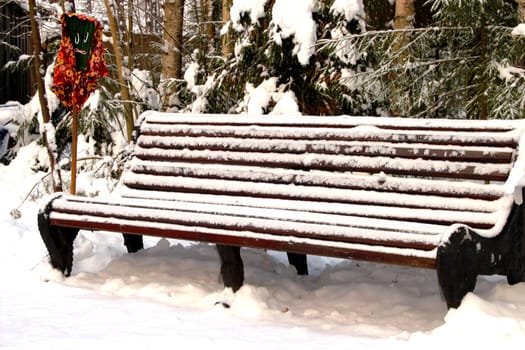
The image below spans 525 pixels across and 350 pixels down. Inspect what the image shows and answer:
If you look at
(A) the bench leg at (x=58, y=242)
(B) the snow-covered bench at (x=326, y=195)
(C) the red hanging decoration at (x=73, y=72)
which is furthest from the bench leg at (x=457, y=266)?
(C) the red hanging decoration at (x=73, y=72)

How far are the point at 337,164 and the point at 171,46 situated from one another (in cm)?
574

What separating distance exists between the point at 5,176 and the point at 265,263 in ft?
20.2

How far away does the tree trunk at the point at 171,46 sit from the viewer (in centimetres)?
962

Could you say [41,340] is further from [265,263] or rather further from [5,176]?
[5,176]

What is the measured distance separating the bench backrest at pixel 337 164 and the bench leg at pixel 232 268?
0.49 m

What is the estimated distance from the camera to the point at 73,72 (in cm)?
576

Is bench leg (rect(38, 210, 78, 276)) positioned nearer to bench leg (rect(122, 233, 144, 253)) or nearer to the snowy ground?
the snowy ground

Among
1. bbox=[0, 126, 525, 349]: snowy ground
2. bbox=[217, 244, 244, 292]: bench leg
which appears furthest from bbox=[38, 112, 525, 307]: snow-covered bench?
bbox=[0, 126, 525, 349]: snowy ground

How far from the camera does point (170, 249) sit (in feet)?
17.7

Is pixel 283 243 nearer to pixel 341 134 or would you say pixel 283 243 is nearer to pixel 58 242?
pixel 341 134

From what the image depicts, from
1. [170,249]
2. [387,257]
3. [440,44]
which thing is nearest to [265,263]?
[170,249]

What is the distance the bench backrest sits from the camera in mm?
3904

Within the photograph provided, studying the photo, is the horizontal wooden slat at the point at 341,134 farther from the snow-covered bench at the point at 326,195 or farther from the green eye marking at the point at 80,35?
the green eye marking at the point at 80,35

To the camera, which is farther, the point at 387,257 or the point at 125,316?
the point at 125,316
